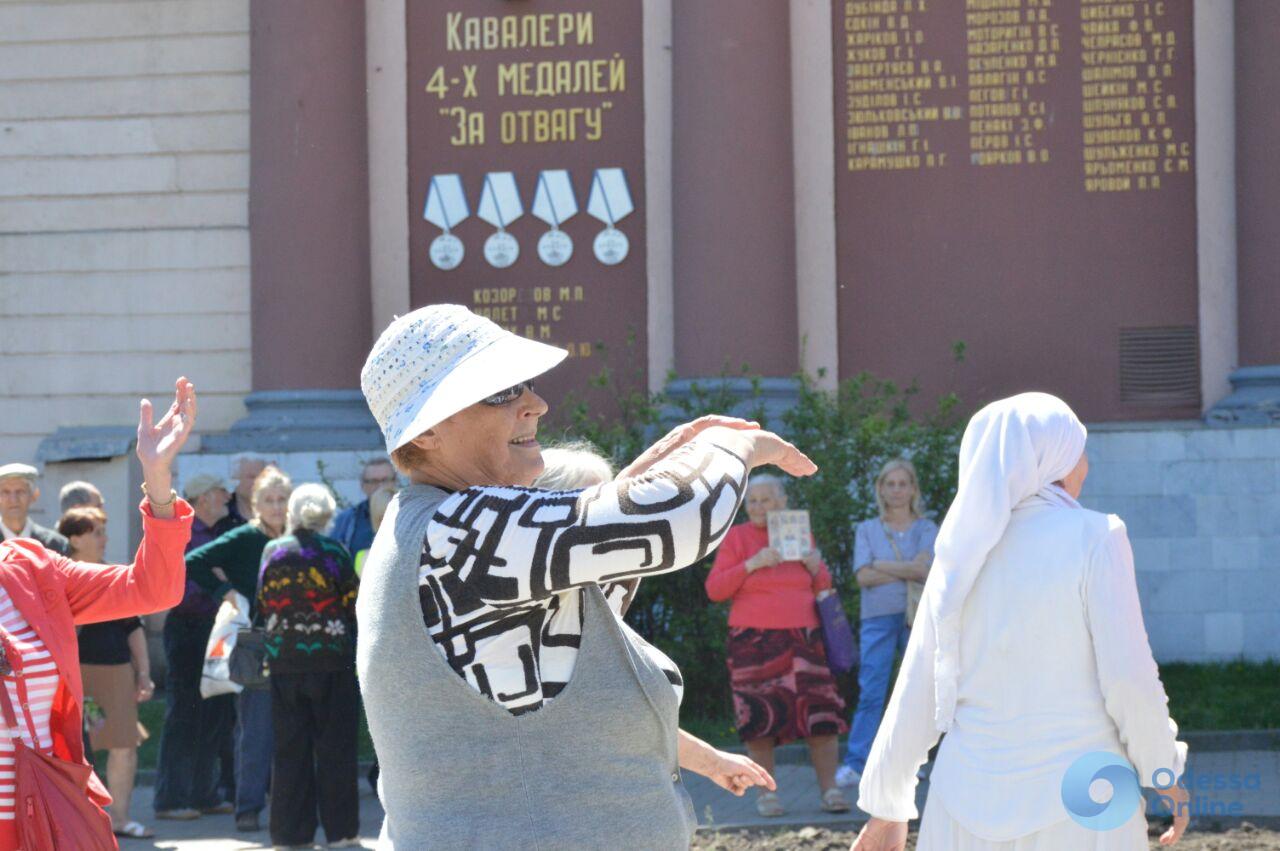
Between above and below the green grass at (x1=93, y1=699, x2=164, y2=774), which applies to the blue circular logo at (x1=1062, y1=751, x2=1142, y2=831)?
above

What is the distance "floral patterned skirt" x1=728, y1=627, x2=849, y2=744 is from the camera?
30.0 feet

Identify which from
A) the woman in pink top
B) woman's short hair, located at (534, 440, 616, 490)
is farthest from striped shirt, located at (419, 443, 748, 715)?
the woman in pink top

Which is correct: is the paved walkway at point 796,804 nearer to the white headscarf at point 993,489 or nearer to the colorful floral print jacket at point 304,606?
the colorful floral print jacket at point 304,606

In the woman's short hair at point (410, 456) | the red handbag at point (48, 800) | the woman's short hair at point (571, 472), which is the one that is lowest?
the red handbag at point (48, 800)

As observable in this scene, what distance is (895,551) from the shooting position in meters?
9.62

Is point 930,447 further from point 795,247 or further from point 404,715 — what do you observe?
point 404,715

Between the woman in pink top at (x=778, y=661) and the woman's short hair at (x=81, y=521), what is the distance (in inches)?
120

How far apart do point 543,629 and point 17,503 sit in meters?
6.93

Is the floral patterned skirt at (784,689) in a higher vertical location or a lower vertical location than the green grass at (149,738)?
higher

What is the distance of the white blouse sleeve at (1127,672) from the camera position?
423 centimetres

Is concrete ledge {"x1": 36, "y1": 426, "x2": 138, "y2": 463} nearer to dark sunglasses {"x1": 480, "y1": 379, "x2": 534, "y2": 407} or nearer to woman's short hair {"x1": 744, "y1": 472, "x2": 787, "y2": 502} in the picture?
woman's short hair {"x1": 744, "y1": 472, "x2": 787, "y2": 502}

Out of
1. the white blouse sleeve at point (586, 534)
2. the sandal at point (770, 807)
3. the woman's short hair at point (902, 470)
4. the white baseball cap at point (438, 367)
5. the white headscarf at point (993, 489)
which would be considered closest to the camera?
the white blouse sleeve at point (586, 534)

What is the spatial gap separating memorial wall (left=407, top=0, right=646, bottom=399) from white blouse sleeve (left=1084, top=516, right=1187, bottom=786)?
10115 millimetres

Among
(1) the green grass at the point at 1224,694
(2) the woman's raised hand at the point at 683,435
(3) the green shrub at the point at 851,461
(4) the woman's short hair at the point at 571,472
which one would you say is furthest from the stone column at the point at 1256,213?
(2) the woman's raised hand at the point at 683,435
